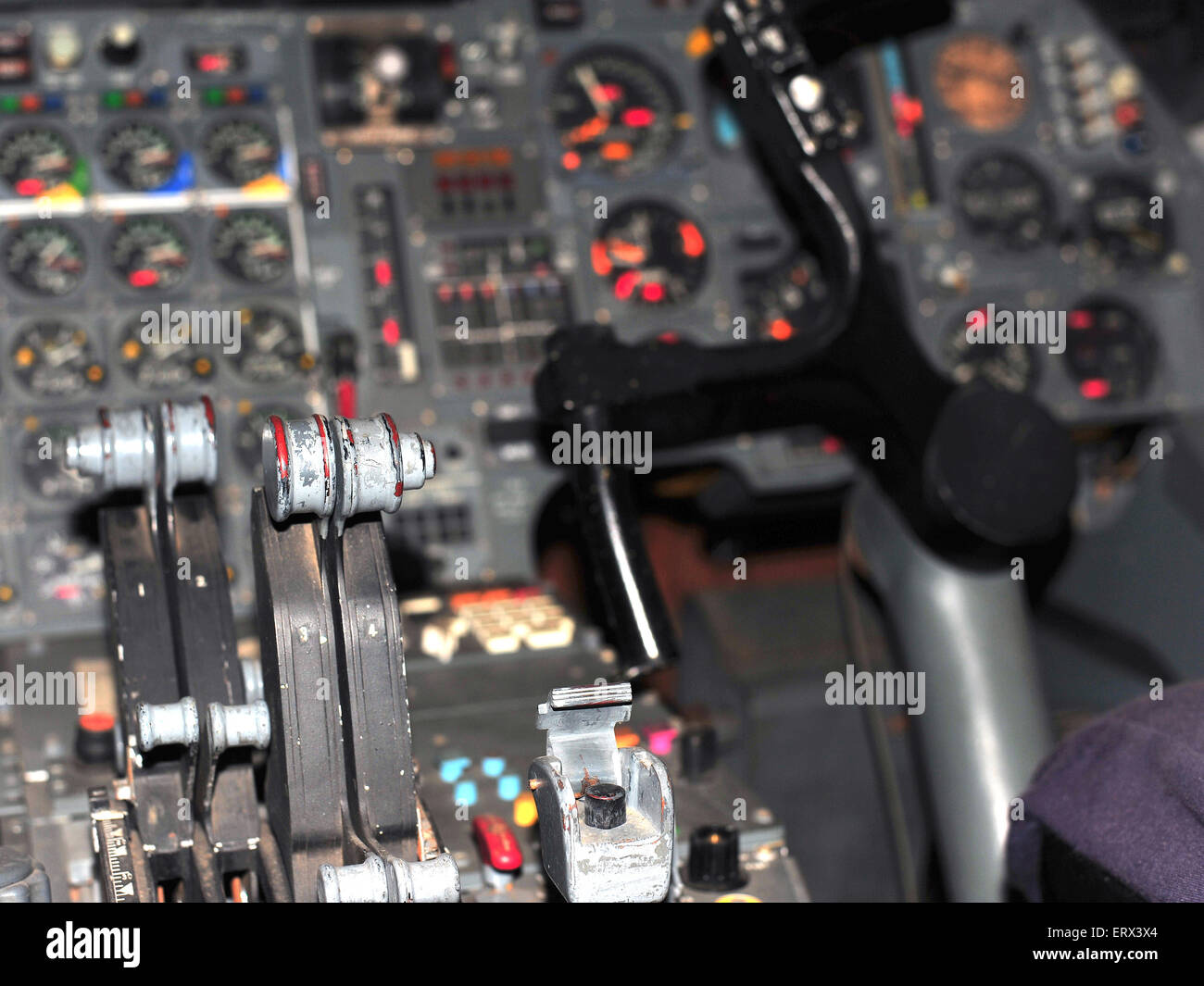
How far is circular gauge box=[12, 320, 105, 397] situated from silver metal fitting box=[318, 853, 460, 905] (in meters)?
2.00

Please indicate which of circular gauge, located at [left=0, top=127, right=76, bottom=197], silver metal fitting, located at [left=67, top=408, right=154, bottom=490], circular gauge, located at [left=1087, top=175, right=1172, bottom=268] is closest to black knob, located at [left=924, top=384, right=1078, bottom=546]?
silver metal fitting, located at [left=67, top=408, right=154, bottom=490]

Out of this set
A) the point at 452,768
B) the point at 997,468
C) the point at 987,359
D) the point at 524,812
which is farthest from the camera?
the point at 987,359

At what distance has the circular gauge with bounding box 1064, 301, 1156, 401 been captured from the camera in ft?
11.0

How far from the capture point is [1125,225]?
3469mm

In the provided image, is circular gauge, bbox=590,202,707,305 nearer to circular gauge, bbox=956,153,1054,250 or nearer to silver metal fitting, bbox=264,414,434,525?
circular gauge, bbox=956,153,1054,250

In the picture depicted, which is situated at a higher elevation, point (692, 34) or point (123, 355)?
point (692, 34)

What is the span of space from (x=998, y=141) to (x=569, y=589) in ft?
5.37

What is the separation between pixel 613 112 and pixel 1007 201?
1.01 m

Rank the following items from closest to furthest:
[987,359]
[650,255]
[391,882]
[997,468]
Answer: [391,882]
[997,468]
[650,255]
[987,359]

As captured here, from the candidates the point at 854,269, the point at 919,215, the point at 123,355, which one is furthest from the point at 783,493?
the point at 123,355

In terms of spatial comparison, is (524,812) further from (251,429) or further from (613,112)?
(613,112)

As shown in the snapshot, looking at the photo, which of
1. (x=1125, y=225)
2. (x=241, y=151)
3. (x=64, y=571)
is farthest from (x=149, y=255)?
(x=1125, y=225)
